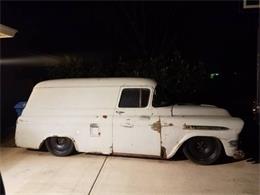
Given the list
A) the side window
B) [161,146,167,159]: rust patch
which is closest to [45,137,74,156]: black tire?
the side window

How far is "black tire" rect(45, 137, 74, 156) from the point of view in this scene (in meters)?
8.63

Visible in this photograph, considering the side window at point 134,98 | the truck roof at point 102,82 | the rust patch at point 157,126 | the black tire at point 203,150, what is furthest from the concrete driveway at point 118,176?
the truck roof at point 102,82

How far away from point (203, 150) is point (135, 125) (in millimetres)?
1705

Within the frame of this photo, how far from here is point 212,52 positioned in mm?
28281

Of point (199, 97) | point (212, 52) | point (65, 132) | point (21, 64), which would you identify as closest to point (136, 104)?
point (65, 132)

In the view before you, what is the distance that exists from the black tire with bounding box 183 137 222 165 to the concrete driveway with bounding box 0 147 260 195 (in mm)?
176

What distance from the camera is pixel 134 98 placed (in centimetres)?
826

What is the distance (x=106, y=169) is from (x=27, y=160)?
2.16m

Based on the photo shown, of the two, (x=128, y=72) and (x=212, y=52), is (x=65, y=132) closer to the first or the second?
(x=128, y=72)

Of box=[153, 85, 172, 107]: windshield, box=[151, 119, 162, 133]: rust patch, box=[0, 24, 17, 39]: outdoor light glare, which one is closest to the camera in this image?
box=[0, 24, 17, 39]: outdoor light glare

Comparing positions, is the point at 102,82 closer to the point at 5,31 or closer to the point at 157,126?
the point at 157,126

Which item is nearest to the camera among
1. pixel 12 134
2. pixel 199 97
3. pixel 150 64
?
pixel 12 134

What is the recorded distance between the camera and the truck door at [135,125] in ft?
26.0

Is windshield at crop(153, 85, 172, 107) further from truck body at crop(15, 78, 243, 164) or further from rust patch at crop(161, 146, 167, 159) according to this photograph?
rust patch at crop(161, 146, 167, 159)
